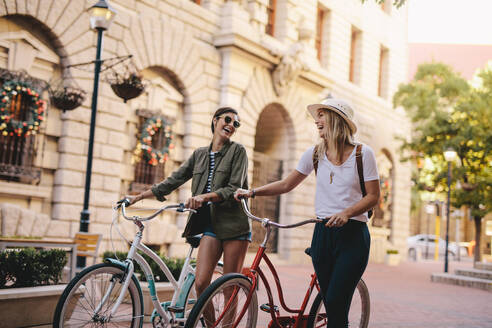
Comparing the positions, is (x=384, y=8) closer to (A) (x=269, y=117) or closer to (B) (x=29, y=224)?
(A) (x=269, y=117)

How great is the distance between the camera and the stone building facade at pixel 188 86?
12180mm

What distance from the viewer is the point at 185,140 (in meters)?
15.6

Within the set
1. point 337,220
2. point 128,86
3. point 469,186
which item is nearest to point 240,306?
point 337,220

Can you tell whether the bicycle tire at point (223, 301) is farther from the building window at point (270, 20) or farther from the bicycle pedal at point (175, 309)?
the building window at point (270, 20)

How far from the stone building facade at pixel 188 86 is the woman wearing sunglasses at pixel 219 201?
7143 mm

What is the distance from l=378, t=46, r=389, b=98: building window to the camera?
25891mm

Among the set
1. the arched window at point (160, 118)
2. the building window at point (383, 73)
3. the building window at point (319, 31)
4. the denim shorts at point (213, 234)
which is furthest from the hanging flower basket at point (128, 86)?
the building window at point (383, 73)

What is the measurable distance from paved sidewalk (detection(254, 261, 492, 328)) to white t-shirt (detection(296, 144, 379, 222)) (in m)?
1.46

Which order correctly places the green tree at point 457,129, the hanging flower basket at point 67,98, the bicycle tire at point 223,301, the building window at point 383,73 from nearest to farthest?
the bicycle tire at point 223,301, the hanging flower basket at point 67,98, the green tree at point 457,129, the building window at point 383,73

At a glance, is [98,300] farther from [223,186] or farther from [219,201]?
[223,186]

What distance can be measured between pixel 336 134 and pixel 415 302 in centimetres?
777

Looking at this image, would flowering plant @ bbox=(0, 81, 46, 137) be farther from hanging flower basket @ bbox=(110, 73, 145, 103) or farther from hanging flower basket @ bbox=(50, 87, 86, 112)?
hanging flower basket @ bbox=(110, 73, 145, 103)

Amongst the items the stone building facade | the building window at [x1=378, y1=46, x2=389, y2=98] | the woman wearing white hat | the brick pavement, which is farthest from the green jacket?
the building window at [x1=378, y1=46, x2=389, y2=98]

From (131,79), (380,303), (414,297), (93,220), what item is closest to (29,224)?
(93,220)
